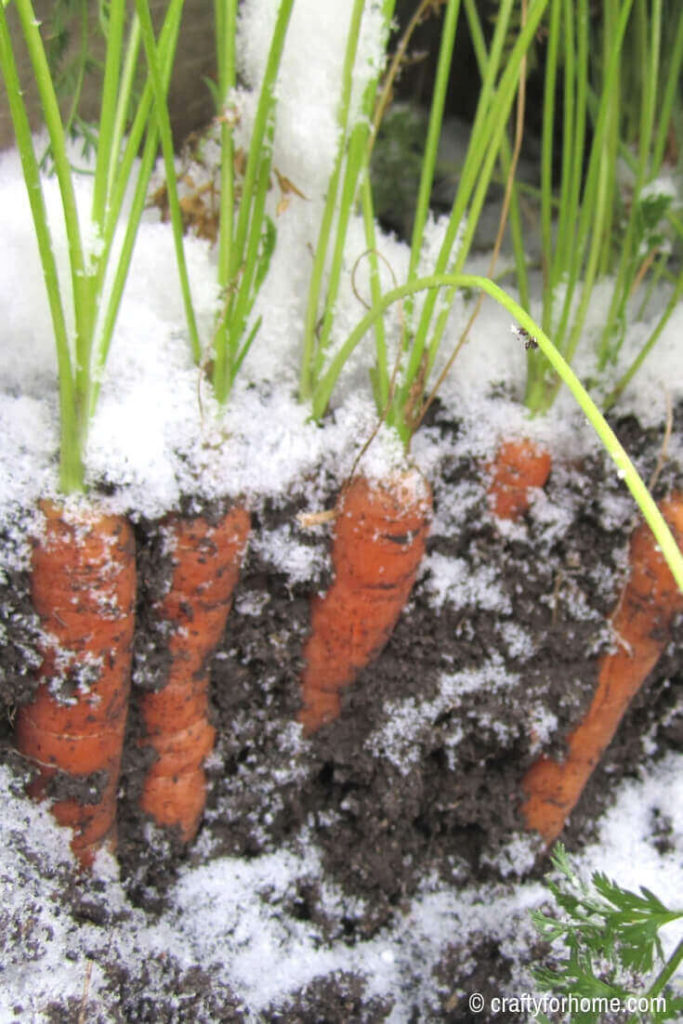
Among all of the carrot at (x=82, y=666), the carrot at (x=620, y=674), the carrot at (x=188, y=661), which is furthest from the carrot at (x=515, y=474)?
the carrot at (x=82, y=666)

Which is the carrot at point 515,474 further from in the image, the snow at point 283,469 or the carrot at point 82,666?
the carrot at point 82,666

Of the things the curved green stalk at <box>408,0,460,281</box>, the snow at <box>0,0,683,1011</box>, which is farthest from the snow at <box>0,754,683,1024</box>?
the curved green stalk at <box>408,0,460,281</box>

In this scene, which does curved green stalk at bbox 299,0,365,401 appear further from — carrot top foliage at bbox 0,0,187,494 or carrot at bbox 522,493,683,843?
carrot at bbox 522,493,683,843

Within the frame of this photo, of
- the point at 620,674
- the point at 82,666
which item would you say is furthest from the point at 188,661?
the point at 620,674

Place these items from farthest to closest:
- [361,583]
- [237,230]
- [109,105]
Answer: [361,583], [237,230], [109,105]

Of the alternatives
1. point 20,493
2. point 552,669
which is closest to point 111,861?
point 20,493

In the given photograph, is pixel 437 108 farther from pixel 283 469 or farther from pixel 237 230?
pixel 283 469
